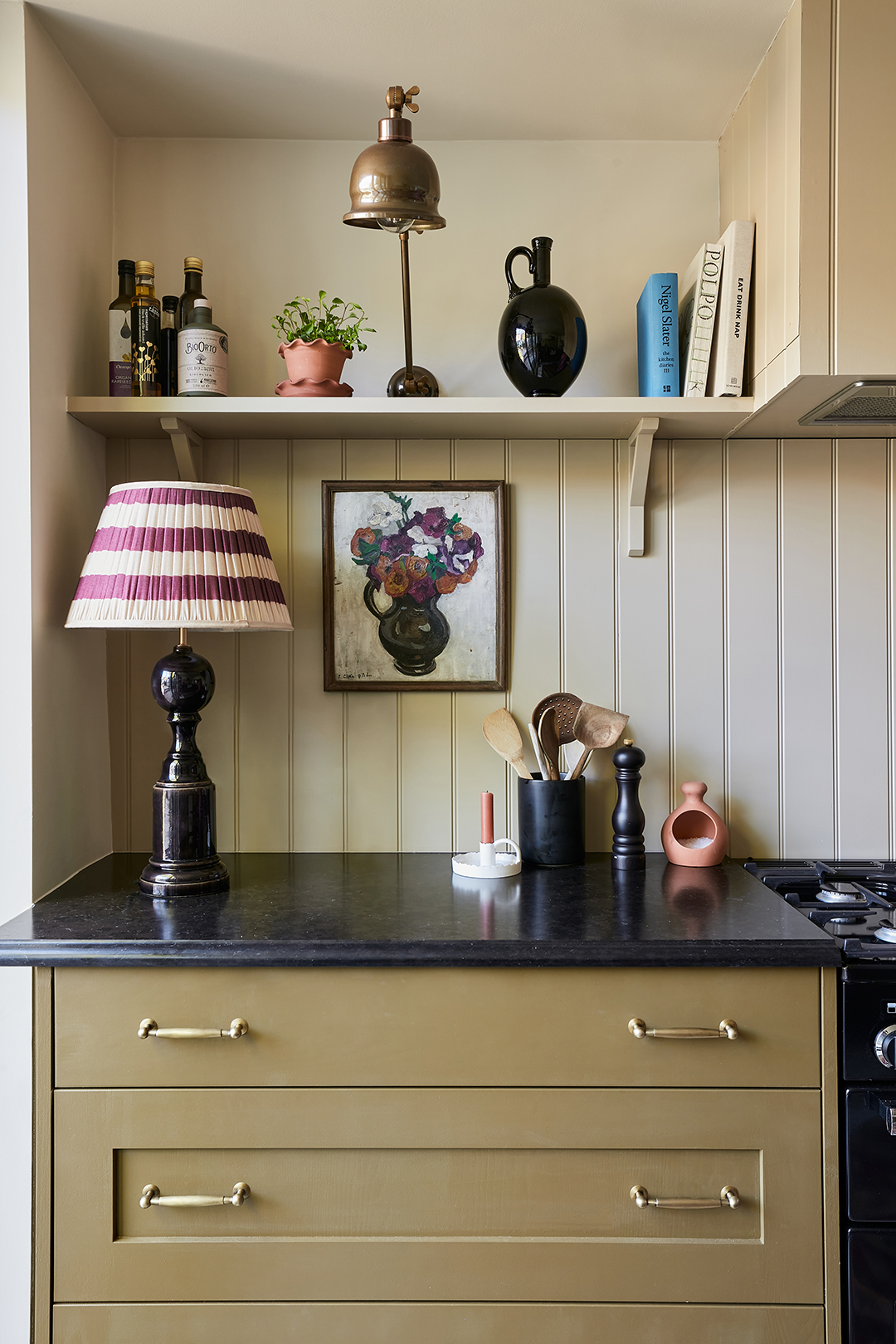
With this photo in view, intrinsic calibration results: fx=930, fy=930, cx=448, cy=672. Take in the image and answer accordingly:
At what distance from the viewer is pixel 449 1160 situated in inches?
50.0

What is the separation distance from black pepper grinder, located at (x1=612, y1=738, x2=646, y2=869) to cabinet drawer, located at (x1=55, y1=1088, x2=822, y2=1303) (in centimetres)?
48

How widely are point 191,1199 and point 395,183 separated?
56.5 inches

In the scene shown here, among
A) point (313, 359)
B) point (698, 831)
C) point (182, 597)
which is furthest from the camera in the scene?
point (698, 831)

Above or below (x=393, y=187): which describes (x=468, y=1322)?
below

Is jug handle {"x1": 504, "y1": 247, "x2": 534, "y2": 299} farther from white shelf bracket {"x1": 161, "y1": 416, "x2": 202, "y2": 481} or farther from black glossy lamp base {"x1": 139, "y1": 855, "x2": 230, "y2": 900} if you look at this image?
black glossy lamp base {"x1": 139, "y1": 855, "x2": 230, "y2": 900}

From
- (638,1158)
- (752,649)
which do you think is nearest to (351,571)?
(752,649)

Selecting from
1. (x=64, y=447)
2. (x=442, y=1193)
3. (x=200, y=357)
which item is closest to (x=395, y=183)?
(x=200, y=357)

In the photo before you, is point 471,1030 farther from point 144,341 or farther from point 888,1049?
point 144,341

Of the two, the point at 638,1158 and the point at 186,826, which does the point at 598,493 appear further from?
the point at 638,1158

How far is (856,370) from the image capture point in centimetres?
139

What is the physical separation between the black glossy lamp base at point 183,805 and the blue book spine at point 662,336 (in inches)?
36.7

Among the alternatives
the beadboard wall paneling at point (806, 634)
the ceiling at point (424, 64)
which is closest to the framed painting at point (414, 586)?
the beadboard wall paneling at point (806, 634)

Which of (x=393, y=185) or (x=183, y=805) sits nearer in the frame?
(x=393, y=185)

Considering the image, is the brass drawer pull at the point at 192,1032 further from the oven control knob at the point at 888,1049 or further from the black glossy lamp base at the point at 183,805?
the oven control knob at the point at 888,1049
